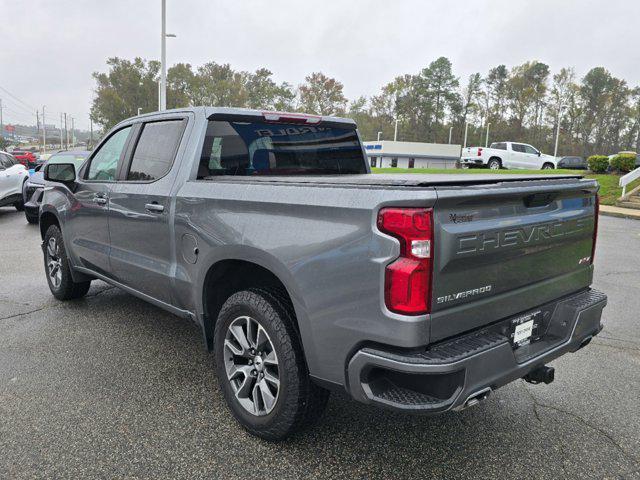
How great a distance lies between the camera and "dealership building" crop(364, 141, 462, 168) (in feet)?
185

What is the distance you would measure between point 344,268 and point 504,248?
0.75 meters

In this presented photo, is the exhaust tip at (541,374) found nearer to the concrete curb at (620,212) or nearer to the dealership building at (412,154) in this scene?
the concrete curb at (620,212)

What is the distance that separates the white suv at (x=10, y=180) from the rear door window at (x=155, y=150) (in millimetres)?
10675

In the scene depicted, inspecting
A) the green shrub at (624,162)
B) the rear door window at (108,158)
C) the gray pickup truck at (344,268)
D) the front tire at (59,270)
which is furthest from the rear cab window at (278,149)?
the green shrub at (624,162)

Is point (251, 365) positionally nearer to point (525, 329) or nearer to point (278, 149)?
point (525, 329)

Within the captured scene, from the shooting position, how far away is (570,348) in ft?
9.09

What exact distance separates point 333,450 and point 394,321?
1052 mm

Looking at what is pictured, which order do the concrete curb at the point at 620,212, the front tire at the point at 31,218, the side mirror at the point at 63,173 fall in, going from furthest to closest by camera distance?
1. the concrete curb at the point at 620,212
2. the front tire at the point at 31,218
3. the side mirror at the point at 63,173

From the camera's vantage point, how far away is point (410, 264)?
207 cm

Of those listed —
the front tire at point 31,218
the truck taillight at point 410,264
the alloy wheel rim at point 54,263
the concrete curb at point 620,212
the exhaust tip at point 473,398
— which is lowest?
the front tire at point 31,218

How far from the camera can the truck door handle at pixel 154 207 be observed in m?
3.42

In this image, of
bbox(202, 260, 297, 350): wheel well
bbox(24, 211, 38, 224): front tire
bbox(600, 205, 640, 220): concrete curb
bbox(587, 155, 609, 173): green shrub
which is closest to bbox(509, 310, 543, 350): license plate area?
bbox(202, 260, 297, 350): wheel well

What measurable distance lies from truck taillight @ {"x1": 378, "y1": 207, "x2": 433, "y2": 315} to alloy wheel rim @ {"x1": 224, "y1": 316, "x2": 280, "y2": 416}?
0.84 m

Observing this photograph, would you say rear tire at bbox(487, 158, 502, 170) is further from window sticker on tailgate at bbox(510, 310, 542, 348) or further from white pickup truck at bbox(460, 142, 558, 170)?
window sticker on tailgate at bbox(510, 310, 542, 348)
